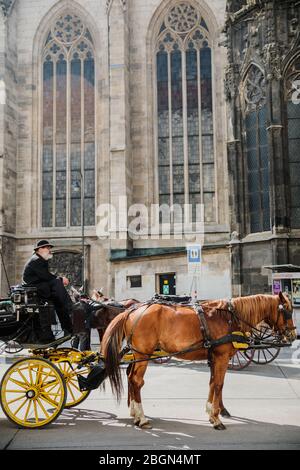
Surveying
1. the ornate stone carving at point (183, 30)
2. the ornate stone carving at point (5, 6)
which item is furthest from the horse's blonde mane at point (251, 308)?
the ornate stone carving at point (5, 6)

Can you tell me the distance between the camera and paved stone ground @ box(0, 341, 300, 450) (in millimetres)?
4898

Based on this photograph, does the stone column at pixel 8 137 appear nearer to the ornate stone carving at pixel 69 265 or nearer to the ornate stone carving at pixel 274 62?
the ornate stone carving at pixel 69 265

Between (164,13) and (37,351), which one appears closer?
(37,351)

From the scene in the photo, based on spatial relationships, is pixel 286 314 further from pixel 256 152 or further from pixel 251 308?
pixel 256 152

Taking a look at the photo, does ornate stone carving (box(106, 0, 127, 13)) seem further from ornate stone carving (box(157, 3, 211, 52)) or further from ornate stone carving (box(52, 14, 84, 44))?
ornate stone carving (box(52, 14, 84, 44))

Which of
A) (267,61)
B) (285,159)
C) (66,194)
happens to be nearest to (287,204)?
(285,159)

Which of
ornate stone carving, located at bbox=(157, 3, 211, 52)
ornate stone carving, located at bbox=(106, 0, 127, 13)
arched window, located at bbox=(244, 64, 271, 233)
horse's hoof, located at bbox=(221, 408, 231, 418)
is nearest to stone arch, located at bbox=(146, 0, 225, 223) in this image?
ornate stone carving, located at bbox=(157, 3, 211, 52)

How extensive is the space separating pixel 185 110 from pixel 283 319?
21020mm

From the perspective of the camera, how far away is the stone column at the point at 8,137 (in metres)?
24.5

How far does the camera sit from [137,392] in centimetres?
574

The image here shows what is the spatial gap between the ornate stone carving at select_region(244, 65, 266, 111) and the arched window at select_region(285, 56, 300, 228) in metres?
0.84

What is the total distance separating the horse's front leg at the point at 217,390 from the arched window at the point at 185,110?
63.3ft

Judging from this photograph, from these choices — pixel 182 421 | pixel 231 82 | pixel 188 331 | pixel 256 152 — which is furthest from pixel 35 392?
pixel 231 82

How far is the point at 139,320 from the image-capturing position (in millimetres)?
5910
